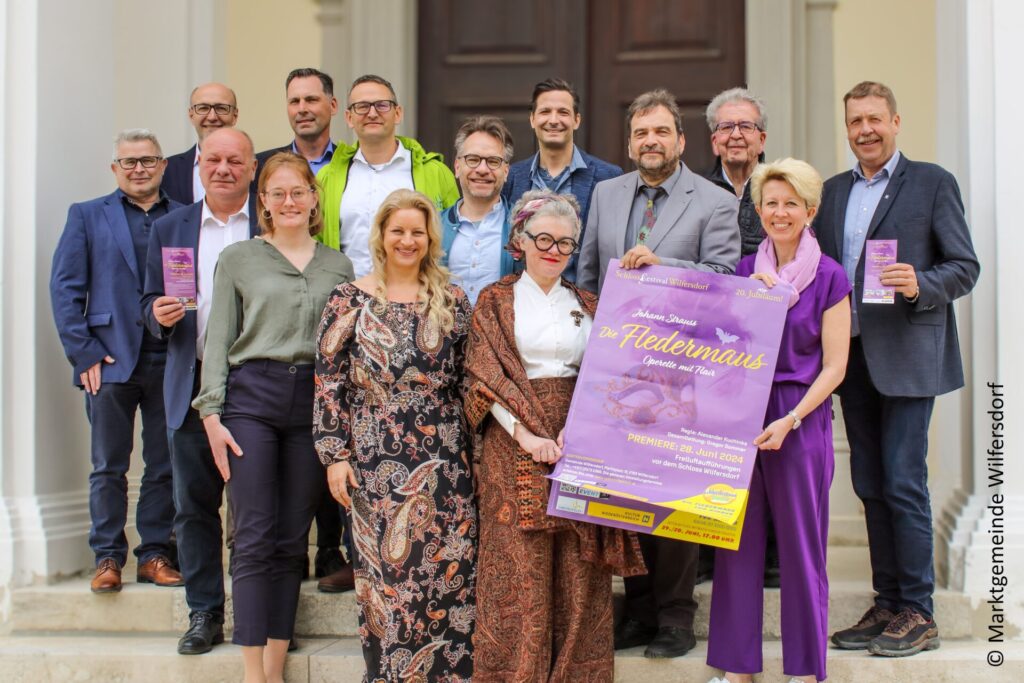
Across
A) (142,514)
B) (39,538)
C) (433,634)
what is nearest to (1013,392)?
(433,634)

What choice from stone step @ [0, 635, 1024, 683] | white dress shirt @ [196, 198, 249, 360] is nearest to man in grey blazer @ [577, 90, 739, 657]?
stone step @ [0, 635, 1024, 683]

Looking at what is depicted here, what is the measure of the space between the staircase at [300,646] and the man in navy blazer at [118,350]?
0.53 feet

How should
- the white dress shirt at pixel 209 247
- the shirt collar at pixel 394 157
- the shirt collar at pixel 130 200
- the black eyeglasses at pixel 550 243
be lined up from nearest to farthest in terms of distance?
the black eyeglasses at pixel 550 243 → the white dress shirt at pixel 209 247 → the shirt collar at pixel 394 157 → the shirt collar at pixel 130 200

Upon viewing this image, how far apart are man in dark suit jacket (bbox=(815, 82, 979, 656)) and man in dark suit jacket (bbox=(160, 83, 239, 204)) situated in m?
2.71

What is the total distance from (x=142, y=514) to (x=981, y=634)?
3507mm

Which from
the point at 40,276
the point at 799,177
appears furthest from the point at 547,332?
the point at 40,276

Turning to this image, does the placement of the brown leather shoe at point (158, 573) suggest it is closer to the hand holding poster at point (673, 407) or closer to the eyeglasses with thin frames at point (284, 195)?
the eyeglasses with thin frames at point (284, 195)

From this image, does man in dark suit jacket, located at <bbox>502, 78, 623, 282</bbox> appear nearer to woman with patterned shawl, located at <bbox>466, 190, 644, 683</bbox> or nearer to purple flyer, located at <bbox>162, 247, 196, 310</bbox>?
woman with patterned shawl, located at <bbox>466, 190, 644, 683</bbox>

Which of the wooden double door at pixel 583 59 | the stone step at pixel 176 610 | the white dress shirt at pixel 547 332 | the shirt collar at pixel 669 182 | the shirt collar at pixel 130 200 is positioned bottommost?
the stone step at pixel 176 610

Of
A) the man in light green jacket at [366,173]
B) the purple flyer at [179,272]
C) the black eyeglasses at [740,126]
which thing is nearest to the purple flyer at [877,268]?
the black eyeglasses at [740,126]

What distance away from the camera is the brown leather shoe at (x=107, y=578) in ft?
15.1

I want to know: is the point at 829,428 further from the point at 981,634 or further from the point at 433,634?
the point at 433,634

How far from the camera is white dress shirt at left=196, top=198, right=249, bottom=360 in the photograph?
4.30m

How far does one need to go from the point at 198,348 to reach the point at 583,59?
3420 millimetres
